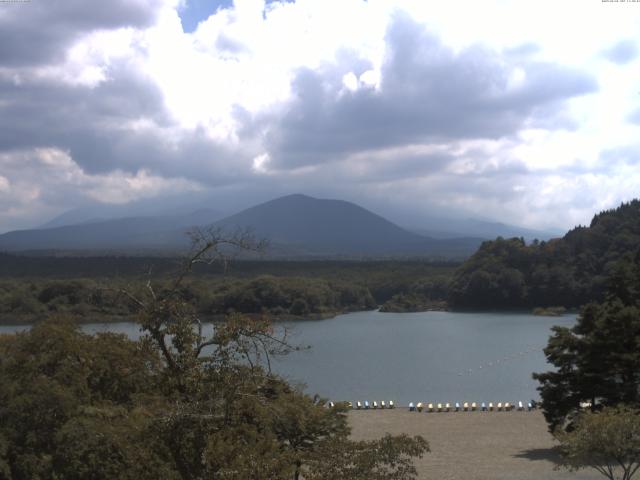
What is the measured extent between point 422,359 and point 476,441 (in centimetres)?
1787

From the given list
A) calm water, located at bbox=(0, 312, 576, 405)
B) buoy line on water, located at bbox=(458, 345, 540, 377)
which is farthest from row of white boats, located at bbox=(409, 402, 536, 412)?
buoy line on water, located at bbox=(458, 345, 540, 377)

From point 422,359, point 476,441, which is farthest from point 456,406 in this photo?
point 422,359

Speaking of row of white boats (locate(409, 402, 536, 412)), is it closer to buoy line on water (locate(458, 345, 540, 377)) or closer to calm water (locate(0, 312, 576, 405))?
calm water (locate(0, 312, 576, 405))

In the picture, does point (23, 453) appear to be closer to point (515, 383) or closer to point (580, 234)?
point (515, 383)

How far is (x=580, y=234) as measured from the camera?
7006cm

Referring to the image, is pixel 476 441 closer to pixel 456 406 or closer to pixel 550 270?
pixel 456 406

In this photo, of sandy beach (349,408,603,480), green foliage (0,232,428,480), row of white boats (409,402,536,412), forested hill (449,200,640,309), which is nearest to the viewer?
green foliage (0,232,428,480)

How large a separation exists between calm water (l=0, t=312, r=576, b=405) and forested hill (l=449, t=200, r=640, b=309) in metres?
8.15

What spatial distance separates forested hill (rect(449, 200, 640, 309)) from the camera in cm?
6381

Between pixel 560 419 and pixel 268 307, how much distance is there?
151 ft

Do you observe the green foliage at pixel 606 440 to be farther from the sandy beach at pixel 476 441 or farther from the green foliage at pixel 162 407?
the green foliage at pixel 162 407

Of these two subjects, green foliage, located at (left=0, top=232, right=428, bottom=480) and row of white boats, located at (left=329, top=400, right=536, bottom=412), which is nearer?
green foliage, located at (left=0, top=232, right=428, bottom=480)

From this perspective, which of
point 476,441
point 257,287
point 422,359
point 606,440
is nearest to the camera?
point 606,440

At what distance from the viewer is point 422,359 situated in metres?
35.8
